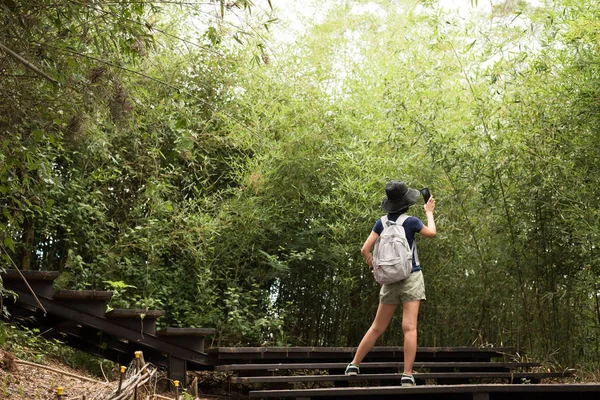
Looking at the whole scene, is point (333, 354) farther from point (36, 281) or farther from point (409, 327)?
point (36, 281)

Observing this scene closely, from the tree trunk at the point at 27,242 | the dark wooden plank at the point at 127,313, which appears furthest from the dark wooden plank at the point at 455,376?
the tree trunk at the point at 27,242

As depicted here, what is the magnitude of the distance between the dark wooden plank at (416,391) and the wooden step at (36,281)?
1.95m

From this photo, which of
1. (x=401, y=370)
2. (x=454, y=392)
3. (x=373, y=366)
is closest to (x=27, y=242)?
(x=373, y=366)

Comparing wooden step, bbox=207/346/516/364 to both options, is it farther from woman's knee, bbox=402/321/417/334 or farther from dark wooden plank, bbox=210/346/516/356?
woman's knee, bbox=402/321/417/334

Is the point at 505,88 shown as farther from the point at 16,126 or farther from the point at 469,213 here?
the point at 16,126

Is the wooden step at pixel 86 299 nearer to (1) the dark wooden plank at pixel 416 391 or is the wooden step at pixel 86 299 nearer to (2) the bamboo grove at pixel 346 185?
(2) the bamboo grove at pixel 346 185

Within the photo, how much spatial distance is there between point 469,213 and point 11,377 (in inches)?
156

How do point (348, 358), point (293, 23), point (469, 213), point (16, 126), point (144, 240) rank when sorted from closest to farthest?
point (16, 126), point (348, 358), point (469, 213), point (144, 240), point (293, 23)

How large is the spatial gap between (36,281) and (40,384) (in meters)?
1.06

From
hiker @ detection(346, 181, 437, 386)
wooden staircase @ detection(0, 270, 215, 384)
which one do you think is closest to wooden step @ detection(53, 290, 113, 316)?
wooden staircase @ detection(0, 270, 215, 384)

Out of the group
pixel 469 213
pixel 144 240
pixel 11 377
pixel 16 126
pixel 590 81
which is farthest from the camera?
pixel 144 240

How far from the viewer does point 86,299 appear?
19.1 feet

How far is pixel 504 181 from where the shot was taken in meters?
6.50

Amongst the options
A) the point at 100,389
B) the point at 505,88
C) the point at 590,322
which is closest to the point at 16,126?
the point at 100,389
